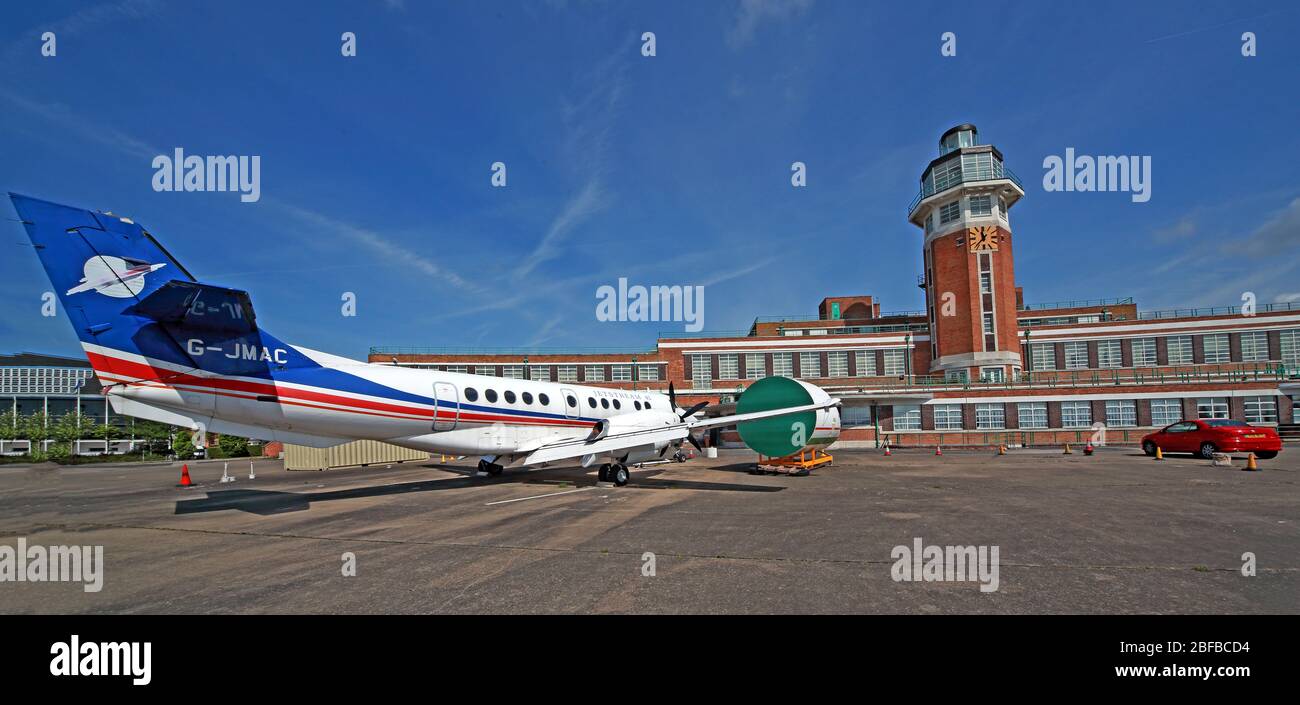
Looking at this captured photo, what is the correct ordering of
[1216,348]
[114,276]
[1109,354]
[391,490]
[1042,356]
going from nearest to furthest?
[114,276]
[391,490]
[1216,348]
[1109,354]
[1042,356]

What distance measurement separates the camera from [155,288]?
1128 centimetres

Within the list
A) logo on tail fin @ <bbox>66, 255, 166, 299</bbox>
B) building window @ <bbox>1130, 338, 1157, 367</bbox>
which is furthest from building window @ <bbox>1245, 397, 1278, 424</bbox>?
logo on tail fin @ <bbox>66, 255, 166, 299</bbox>

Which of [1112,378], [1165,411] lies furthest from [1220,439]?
[1112,378]

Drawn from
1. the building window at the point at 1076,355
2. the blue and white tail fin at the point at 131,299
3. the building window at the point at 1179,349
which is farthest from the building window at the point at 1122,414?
the blue and white tail fin at the point at 131,299

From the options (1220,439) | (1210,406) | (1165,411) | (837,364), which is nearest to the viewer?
(1220,439)

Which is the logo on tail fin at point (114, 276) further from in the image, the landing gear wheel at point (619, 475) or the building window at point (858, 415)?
the building window at point (858, 415)

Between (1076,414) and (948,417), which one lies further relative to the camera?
(948,417)

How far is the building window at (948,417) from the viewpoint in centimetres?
4812

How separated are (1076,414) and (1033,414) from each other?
9.59 feet

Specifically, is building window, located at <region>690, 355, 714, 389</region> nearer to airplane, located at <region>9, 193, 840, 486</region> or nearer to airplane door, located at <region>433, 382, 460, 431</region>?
airplane, located at <region>9, 193, 840, 486</region>

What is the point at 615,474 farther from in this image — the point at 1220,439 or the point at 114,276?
the point at 1220,439

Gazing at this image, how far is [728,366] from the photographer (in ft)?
188

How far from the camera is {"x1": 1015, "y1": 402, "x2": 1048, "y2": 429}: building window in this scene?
46000mm
